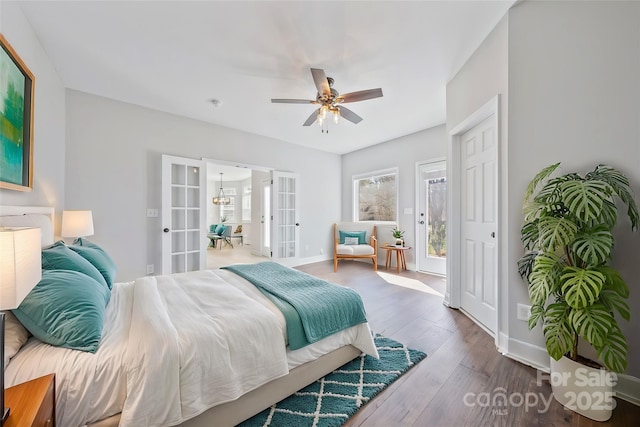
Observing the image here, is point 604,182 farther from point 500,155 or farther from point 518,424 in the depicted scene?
point 518,424

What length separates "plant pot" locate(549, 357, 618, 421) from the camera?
4.66ft

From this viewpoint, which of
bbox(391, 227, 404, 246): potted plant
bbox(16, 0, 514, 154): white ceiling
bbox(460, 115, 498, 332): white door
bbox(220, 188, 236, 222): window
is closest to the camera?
bbox(16, 0, 514, 154): white ceiling

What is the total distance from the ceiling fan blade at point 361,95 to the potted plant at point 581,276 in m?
1.66

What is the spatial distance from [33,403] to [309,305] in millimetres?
1205

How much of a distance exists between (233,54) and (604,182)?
3.03m

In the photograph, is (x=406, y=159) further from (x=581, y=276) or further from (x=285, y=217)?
(x=581, y=276)

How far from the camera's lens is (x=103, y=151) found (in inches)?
129

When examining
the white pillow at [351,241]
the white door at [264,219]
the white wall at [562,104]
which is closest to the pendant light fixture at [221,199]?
the white door at [264,219]

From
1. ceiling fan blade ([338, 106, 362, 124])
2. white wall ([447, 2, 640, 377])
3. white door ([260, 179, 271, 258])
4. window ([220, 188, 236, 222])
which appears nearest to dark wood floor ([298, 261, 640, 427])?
white wall ([447, 2, 640, 377])

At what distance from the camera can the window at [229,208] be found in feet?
30.3

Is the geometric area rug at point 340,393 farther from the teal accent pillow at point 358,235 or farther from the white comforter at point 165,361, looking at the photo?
the teal accent pillow at point 358,235

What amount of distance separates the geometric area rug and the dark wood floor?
0.06 m

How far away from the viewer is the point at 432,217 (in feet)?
15.5

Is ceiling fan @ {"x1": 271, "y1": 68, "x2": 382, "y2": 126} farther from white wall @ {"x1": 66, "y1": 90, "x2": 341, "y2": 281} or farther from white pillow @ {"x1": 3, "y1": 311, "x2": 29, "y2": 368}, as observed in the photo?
white pillow @ {"x1": 3, "y1": 311, "x2": 29, "y2": 368}
